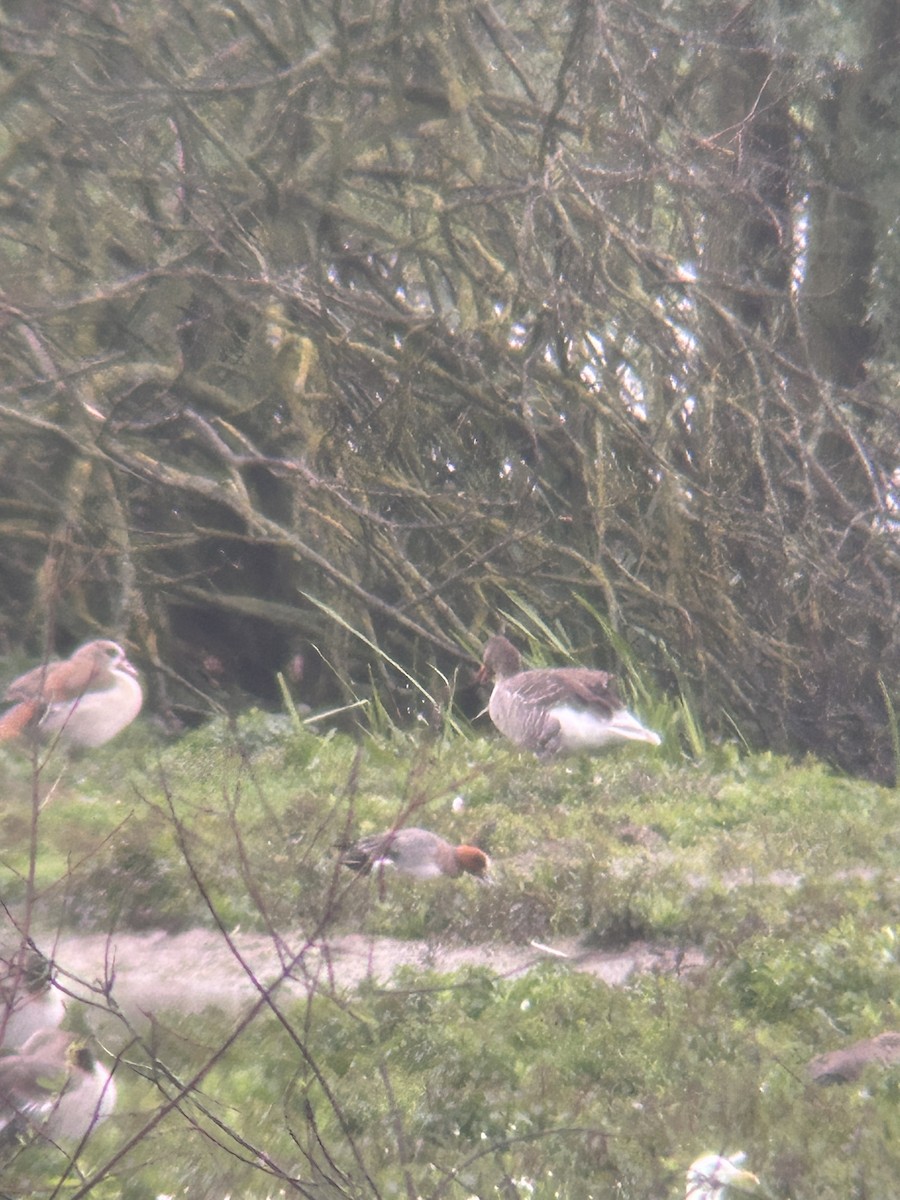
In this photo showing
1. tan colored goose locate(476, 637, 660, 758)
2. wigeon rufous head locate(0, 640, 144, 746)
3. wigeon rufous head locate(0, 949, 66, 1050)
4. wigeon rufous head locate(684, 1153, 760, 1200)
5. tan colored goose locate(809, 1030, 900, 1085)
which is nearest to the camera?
wigeon rufous head locate(684, 1153, 760, 1200)

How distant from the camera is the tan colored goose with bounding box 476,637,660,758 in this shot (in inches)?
251

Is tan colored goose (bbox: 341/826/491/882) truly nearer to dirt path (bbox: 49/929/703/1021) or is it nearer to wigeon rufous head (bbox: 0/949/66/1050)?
dirt path (bbox: 49/929/703/1021)

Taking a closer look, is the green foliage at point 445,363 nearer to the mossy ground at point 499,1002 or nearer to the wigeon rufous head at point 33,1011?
the mossy ground at point 499,1002

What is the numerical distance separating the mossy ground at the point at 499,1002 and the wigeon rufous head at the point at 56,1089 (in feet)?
0.21

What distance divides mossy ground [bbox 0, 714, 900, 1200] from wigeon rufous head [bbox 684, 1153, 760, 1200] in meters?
0.06

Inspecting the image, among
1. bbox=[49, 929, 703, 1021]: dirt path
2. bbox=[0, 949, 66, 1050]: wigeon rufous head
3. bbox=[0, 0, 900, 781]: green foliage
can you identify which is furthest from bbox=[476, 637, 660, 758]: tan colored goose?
bbox=[0, 949, 66, 1050]: wigeon rufous head

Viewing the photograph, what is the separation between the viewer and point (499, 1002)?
12.1 ft

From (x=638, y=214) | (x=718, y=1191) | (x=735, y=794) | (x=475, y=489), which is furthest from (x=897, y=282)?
(x=718, y=1191)

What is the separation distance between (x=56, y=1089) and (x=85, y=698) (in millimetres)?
3517

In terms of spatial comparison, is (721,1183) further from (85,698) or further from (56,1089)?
(85,698)

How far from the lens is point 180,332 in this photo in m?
8.24

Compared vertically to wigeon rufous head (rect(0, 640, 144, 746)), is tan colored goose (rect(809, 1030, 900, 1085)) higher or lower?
higher

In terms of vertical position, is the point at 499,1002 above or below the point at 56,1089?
below

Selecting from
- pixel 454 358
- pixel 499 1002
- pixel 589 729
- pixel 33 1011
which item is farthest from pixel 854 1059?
pixel 454 358
